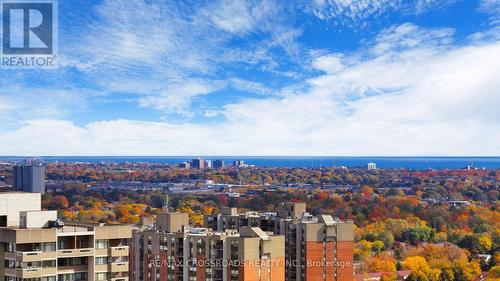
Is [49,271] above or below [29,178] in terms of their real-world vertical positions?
below

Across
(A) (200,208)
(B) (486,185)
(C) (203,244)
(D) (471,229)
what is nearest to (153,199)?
(A) (200,208)

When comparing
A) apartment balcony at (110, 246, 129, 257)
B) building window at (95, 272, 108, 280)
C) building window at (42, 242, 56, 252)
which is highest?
building window at (42, 242, 56, 252)

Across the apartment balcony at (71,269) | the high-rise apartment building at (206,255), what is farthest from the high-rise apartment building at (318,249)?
the apartment balcony at (71,269)

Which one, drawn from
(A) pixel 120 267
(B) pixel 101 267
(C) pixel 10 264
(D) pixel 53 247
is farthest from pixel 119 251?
(C) pixel 10 264

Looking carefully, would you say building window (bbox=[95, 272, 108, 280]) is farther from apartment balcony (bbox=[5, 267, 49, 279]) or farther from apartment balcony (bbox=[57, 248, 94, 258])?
apartment balcony (bbox=[5, 267, 49, 279])

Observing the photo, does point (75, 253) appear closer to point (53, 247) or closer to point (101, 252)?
point (53, 247)

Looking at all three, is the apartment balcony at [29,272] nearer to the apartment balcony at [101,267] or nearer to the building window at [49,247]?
the building window at [49,247]

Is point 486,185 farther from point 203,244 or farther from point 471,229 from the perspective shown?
point 203,244

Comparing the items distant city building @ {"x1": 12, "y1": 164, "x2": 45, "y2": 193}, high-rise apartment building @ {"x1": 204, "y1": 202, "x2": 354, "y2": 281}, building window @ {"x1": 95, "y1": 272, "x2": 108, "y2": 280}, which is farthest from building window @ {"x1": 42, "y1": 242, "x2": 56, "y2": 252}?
distant city building @ {"x1": 12, "y1": 164, "x2": 45, "y2": 193}
